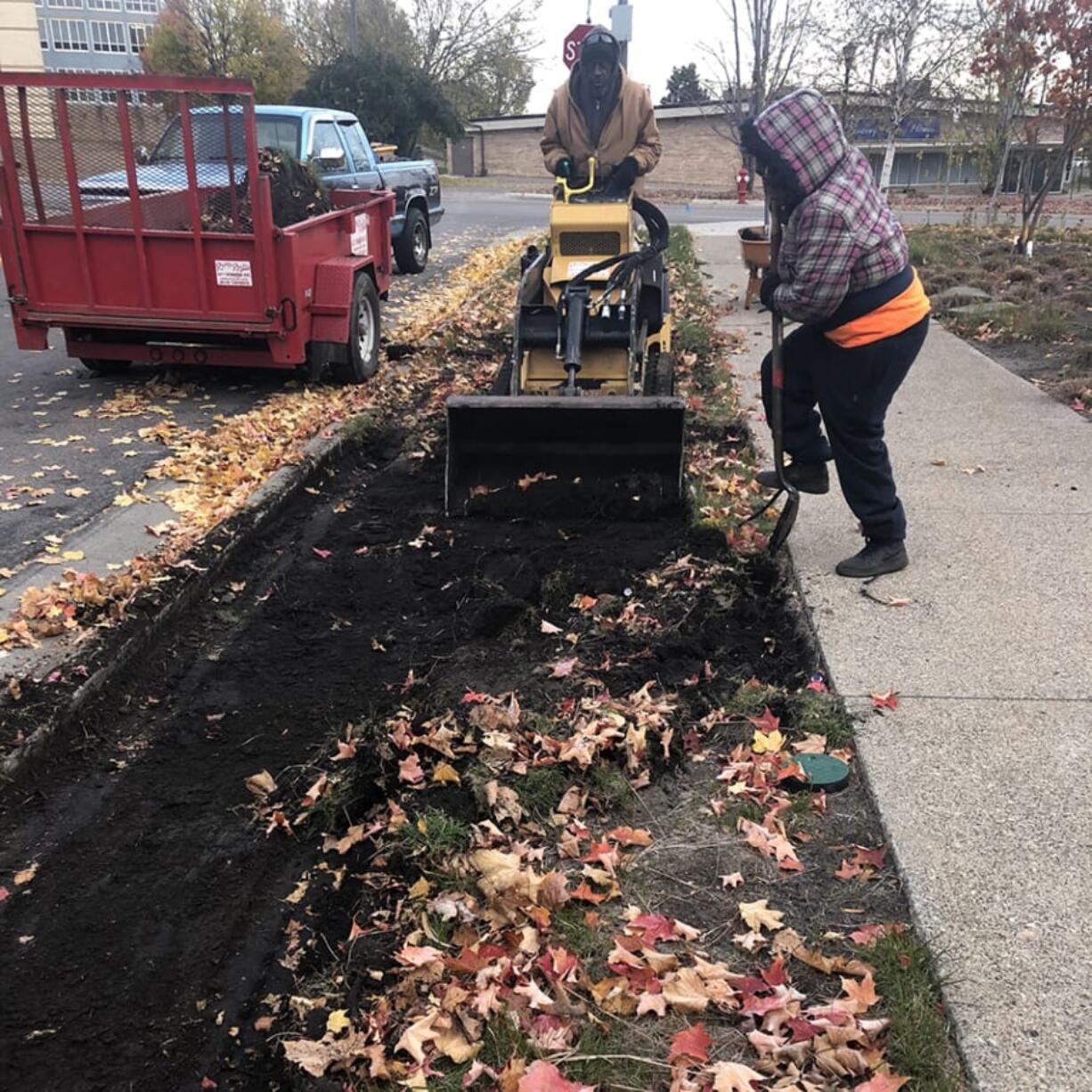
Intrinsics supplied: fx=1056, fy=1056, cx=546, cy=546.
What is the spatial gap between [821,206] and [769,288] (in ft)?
1.75

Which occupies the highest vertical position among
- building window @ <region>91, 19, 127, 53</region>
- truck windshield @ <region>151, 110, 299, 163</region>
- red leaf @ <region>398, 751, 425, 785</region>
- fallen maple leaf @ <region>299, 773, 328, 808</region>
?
building window @ <region>91, 19, 127, 53</region>

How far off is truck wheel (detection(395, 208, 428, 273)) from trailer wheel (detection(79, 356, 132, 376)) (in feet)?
23.1

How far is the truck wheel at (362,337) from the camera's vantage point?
8703 mm

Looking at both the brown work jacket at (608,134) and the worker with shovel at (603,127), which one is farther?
the brown work jacket at (608,134)

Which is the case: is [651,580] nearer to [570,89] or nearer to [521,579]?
[521,579]

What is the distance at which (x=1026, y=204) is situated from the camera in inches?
667

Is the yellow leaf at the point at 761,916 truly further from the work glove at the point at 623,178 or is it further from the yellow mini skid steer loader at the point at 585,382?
the work glove at the point at 623,178

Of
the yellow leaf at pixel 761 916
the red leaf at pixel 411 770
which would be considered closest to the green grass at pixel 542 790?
the red leaf at pixel 411 770

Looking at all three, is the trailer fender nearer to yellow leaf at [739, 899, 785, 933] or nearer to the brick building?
yellow leaf at [739, 899, 785, 933]

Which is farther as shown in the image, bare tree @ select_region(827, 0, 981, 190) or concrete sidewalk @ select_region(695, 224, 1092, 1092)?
bare tree @ select_region(827, 0, 981, 190)

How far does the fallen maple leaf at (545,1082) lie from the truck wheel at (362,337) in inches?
271

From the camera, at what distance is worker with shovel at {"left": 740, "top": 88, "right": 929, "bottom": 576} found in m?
4.39

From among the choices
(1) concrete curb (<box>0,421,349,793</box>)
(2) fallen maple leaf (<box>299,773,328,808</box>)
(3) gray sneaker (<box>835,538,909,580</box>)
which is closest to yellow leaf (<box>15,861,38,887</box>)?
(1) concrete curb (<box>0,421,349,793</box>)

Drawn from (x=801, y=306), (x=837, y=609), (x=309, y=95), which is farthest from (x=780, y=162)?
(x=309, y=95)
